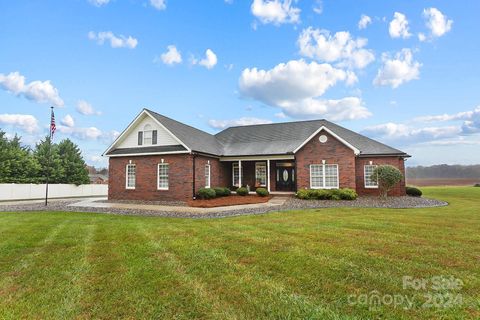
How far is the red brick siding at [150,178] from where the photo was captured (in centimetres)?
1886

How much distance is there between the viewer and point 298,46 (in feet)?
54.2

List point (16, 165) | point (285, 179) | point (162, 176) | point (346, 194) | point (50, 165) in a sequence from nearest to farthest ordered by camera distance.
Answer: point (346, 194) → point (162, 176) → point (285, 179) → point (16, 165) → point (50, 165)

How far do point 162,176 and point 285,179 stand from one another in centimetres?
1022

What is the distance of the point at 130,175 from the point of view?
21.1 m

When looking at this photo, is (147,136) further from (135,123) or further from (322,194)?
(322,194)

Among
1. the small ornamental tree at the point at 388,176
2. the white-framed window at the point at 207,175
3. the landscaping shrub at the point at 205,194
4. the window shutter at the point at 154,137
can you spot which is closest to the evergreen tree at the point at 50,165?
the window shutter at the point at 154,137

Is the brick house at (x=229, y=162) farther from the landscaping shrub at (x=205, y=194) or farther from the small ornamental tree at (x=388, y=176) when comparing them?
the small ornamental tree at (x=388, y=176)

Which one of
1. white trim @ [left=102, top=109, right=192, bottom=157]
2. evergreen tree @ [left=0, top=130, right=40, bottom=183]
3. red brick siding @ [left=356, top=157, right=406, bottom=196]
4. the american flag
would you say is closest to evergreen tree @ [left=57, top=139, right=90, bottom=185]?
evergreen tree @ [left=0, top=130, right=40, bottom=183]

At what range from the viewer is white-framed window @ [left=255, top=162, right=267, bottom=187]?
77.5ft

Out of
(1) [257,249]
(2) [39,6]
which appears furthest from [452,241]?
(2) [39,6]

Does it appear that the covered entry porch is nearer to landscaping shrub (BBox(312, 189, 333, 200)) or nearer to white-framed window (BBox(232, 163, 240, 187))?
white-framed window (BBox(232, 163, 240, 187))

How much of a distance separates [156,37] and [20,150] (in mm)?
22767

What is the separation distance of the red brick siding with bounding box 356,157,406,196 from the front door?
5.13 metres

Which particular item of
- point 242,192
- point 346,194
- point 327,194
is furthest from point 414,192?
point 242,192
